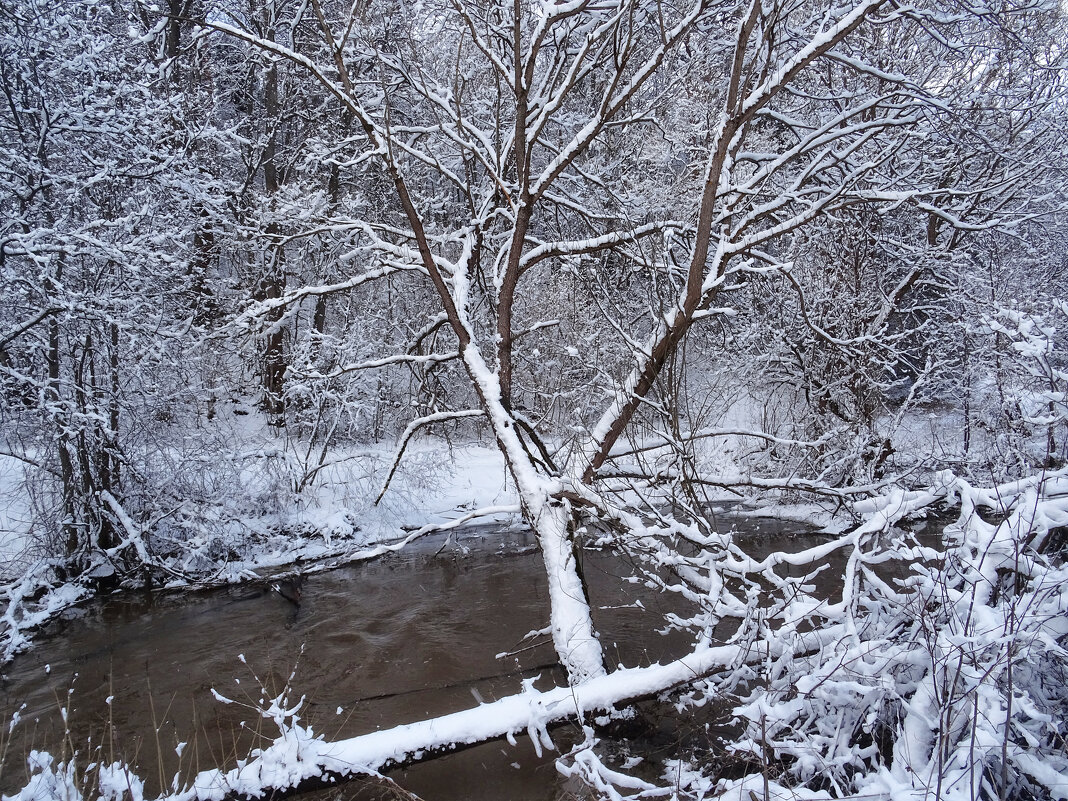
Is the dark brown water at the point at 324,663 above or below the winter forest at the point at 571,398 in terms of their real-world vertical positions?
below

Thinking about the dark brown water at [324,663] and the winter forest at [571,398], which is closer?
the winter forest at [571,398]

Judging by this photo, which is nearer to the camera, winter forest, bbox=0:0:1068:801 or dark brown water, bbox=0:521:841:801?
winter forest, bbox=0:0:1068:801

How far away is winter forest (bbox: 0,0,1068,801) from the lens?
342 centimetres

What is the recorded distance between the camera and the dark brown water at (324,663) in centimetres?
482

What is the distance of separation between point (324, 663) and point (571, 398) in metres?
7.76

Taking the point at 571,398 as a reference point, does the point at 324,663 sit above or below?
below

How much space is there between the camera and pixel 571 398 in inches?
520

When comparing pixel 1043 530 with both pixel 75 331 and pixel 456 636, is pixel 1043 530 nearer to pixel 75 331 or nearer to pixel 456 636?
pixel 456 636

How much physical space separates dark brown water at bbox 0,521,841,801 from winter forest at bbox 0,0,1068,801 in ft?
0.24

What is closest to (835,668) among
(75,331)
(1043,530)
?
(1043,530)

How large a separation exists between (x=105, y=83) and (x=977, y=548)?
9.35 m

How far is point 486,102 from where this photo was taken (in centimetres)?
1057

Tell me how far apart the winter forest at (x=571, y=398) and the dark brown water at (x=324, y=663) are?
73 millimetres

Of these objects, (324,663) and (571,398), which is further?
(571,398)
